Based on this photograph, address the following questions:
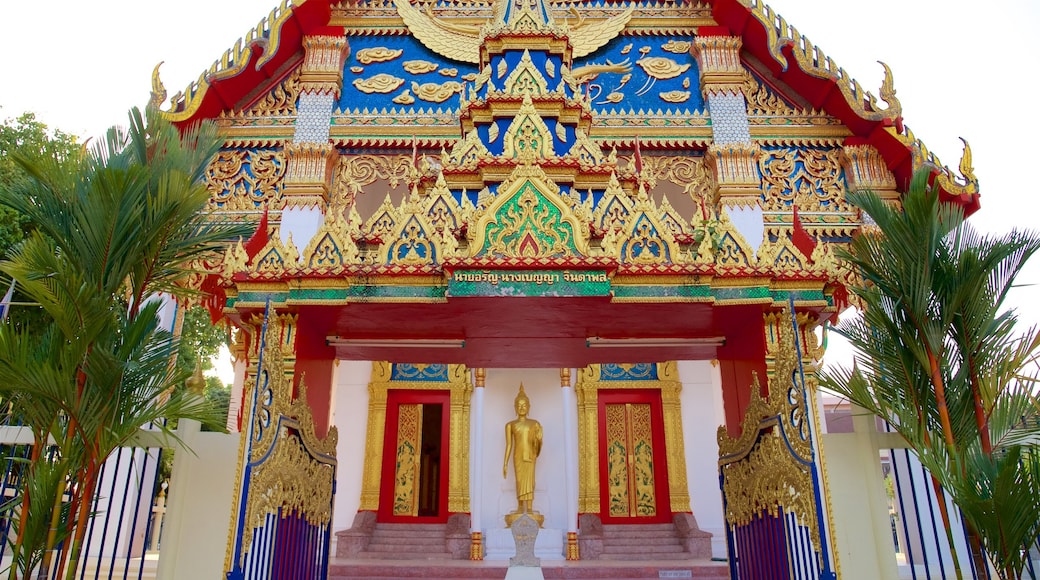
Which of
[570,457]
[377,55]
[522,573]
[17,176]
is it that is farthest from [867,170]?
[17,176]

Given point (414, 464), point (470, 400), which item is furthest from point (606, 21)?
point (414, 464)

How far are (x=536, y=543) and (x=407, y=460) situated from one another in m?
2.39

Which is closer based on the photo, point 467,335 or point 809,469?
point 809,469

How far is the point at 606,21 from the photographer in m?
10.0

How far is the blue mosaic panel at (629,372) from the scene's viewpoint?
11109 mm

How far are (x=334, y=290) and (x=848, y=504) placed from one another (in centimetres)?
371

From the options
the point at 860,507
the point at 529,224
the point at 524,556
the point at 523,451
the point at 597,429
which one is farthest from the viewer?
the point at 597,429

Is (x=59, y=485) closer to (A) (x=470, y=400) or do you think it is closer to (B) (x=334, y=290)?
(B) (x=334, y=290)

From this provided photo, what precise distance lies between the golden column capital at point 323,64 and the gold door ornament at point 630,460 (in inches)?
252

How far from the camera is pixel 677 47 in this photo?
Result: 10.1 meters

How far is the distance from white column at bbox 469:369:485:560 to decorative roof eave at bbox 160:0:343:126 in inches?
204

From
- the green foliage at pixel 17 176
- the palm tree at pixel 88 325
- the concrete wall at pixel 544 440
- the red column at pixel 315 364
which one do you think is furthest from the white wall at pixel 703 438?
the green foliage at pixel 17 176

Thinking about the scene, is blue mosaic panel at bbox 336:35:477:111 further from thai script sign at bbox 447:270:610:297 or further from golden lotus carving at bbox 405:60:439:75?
thai script sign at bbox 447:270:610:297

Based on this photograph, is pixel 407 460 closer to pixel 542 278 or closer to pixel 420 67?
pixel 420 67
